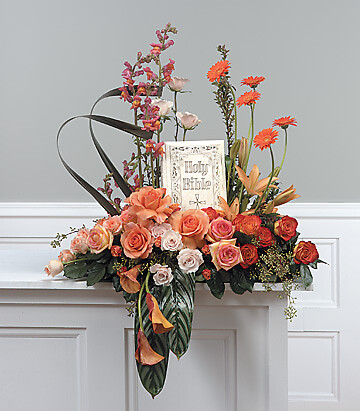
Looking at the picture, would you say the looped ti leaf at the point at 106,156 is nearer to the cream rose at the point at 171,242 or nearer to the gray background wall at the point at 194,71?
the cream rose at the point at 171,242

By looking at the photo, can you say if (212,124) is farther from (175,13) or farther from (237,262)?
(237,262)

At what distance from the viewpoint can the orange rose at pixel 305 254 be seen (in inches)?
38.2

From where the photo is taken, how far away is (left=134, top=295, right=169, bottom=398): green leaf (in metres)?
0.91

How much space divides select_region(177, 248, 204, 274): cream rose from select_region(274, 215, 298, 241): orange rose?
171mm

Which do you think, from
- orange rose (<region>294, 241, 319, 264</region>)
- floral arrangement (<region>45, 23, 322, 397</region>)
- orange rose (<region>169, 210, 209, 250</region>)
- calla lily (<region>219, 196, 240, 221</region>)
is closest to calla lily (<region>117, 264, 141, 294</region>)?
floral arrangement (<region>45, 23, 322, 397</region>)

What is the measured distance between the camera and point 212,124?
2223 mm

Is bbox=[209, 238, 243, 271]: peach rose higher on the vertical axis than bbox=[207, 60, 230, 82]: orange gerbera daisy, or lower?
lower

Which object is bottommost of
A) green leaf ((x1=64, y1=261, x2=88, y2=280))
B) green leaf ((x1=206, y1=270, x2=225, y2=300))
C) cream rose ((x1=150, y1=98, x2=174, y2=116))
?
green leaf ((x1=206, y1=270, x2=225, y2=300))

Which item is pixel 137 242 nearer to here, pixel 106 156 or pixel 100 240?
pixel 100 240

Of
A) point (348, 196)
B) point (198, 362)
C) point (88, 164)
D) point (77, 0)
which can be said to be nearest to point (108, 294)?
point (198, 362)

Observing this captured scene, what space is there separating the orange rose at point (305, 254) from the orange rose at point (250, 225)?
9 cm

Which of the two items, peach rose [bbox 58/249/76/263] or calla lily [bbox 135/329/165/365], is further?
peach rose [bbox 58/249/76/263]

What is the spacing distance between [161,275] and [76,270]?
21 centimetres

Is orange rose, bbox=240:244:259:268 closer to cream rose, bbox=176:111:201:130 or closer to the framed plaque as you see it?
the framed plaque
